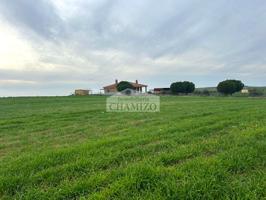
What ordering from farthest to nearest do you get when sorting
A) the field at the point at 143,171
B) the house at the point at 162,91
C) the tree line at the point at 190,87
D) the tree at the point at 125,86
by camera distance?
the house at the point at 162,91, the tree at the point at 125,86, the tree line at the point at 190,87, the field at the point at 143,171

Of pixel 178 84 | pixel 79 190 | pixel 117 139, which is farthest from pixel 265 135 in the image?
pixel 178 84

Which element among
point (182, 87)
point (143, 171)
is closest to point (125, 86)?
point (182, 87)

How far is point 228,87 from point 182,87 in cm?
1197

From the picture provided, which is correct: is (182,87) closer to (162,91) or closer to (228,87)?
(162,91)

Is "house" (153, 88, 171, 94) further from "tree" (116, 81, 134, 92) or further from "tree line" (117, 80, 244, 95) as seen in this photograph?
"tree" (116, 81, 134, 92)

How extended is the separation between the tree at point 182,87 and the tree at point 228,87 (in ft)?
25.7

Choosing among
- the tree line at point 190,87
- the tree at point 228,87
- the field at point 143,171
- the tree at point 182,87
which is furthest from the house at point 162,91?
the field at point 143,171

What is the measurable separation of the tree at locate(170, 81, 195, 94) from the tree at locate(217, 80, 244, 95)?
7830mm

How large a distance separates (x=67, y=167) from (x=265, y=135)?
4208 mm

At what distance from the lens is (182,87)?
6956 centimetres

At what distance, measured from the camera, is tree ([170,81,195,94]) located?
228 feet

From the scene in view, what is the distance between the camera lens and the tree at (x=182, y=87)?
69.6 metres

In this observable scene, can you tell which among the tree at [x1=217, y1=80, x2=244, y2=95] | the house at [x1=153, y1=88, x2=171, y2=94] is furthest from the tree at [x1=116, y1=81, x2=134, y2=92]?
the tree at [x1=217, y1=80, x2=244, y2=95]

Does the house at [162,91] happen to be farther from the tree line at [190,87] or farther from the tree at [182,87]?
the tree at [182,87]
